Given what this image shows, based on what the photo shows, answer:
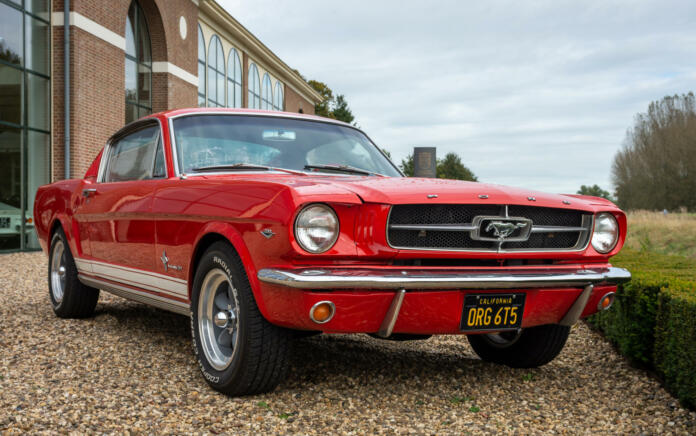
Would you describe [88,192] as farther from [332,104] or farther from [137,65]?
[332,104]

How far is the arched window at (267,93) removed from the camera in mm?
29017

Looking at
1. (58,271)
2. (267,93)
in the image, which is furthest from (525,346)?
(267,93)

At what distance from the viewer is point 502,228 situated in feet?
10.7

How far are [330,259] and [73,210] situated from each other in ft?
11.2

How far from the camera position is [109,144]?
558cm

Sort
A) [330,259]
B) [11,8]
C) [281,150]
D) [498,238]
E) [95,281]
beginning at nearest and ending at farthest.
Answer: [330,259]
[498,238]
[281,150]
[95,281]
[11,8]

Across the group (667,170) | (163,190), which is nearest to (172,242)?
(163,190)

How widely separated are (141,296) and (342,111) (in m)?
48.9

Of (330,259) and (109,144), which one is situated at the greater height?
(109,144)

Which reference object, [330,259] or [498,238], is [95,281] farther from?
[498,238]

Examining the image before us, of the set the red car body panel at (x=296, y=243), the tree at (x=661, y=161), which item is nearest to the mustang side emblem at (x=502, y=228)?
the red car body panel at (x=296, y=243)

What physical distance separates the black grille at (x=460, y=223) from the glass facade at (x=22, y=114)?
11.8m

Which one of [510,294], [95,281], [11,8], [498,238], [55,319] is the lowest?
[55,319]

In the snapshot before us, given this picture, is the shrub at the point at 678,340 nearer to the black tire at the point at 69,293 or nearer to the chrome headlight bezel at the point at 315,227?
the chrome headlight bezel at the point at 315,227
